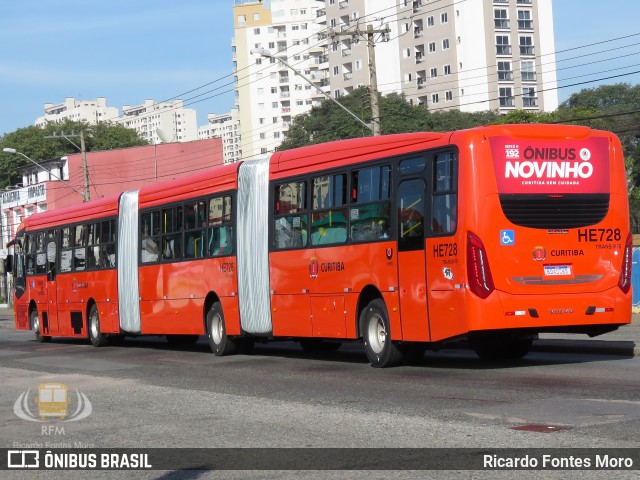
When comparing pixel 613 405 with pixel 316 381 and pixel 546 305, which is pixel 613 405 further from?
pixel 316 381

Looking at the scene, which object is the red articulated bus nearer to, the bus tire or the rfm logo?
the rfm logo

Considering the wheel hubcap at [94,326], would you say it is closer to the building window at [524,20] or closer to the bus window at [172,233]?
the bus window at [172,233]

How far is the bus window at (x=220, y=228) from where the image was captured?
21.9 meters

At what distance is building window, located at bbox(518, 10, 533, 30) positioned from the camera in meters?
129

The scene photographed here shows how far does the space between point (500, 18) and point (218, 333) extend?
109 metres

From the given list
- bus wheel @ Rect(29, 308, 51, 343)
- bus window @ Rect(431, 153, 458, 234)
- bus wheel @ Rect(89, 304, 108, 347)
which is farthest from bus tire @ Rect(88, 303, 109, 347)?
bus window @ Rect(431, 153, 458, 234)

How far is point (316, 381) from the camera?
15.8 meters

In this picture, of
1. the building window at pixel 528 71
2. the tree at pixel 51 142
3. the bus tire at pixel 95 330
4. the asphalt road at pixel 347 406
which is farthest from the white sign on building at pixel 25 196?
the asphalt road at pixel 347 406

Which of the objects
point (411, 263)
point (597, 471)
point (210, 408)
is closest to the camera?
point (597, 471)

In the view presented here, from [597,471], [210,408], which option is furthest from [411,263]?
[597,471]

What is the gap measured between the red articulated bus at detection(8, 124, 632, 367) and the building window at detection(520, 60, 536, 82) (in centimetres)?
10996

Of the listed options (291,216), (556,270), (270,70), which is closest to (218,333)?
(291,216)

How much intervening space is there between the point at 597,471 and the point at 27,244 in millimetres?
27500

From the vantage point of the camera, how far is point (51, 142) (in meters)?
119
